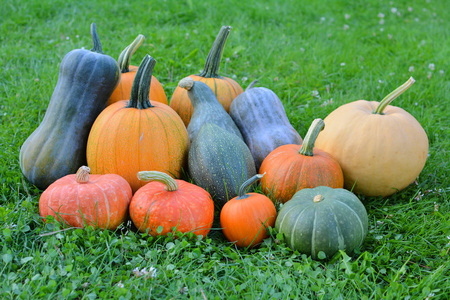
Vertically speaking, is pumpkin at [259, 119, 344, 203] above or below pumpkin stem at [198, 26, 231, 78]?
below

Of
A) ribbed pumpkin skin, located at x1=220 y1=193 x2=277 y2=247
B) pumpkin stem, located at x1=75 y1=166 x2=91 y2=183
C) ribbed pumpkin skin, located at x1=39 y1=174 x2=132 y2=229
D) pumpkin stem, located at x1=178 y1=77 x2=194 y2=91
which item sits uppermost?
pumpkin stem, located at x1=178 y1=77 x2=194 y2=91

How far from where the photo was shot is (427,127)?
450cm

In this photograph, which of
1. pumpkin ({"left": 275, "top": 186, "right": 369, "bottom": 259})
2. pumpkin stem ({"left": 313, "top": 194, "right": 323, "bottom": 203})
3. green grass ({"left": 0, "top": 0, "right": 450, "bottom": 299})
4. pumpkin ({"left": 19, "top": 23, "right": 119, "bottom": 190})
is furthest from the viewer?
pumpkin ({"left": 19, "top": 23, "right": 119, "bottom": 190})

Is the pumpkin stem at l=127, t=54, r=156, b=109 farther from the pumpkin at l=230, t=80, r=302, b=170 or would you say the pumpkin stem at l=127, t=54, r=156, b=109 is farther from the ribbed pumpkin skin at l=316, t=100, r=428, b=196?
the ribbed pumpkin skin at l=316, t=100, r=428, b=196

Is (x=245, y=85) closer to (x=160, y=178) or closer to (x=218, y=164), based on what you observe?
(x=218, y=164)

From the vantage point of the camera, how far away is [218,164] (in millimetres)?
3053

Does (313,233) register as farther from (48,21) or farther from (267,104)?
(48,21)

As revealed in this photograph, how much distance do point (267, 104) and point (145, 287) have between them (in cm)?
205

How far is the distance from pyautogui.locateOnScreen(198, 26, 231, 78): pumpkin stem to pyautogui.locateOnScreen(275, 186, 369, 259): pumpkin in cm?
182

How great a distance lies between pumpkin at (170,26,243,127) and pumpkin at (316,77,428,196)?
107 centimetres

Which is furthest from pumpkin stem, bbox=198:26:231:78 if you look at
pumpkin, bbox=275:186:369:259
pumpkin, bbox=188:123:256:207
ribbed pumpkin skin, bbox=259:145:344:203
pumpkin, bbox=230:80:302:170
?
pumpkin, bbox=275:186:369:259

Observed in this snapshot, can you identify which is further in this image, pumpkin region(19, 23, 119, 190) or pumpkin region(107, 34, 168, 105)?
pumpkin region(107, 34, 168, 105)

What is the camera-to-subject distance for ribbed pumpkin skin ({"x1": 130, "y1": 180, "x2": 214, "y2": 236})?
2652 millimetres

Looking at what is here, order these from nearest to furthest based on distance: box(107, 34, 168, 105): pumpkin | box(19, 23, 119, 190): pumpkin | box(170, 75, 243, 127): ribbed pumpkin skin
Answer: box(19, 23, 119, 190): pumpkin, box(107, 34, 168, 105): pumpkin, box(170, 75, 243, 127): ribbed pumpkin skin
